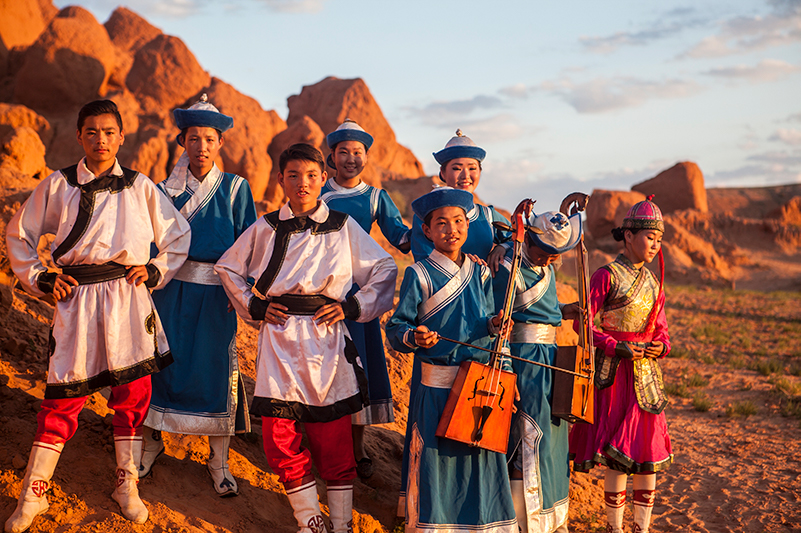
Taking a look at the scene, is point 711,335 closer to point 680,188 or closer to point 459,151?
point 459,151

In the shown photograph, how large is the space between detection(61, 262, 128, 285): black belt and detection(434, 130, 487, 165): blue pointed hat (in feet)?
7.22

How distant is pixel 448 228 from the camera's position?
329cm

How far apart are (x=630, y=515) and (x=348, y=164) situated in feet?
11.5

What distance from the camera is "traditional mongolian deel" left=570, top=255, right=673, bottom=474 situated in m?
3.74

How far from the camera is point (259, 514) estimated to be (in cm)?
364

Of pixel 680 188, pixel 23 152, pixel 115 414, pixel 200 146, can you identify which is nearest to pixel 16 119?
pixel 23 152

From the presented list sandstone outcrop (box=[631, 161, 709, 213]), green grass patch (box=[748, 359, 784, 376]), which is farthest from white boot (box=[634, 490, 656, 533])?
sandstone outcrop (box=[631, 161, 709, 213])

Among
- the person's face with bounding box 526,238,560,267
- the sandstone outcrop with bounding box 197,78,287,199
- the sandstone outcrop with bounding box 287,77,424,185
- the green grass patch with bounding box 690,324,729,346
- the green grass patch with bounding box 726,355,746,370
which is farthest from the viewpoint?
the sandstone outcrop with bounding box 287,77,424,185

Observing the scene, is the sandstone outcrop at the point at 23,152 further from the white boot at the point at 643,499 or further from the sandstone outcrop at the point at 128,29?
the sandstone outcrop at the point at 128,29

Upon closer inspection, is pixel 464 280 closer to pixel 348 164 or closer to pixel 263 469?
pixel 348 164

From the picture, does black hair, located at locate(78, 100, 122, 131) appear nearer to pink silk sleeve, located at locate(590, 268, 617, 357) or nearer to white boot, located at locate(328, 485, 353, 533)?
white boot, located at locate(328, 485, 353, 533)

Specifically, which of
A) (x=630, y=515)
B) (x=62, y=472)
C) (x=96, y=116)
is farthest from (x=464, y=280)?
(x=630, y=515)

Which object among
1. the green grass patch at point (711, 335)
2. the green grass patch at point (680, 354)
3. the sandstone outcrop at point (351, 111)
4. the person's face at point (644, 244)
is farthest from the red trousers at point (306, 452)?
the sandstone outcrop at point (351, 111)

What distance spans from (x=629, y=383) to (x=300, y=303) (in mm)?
2118
